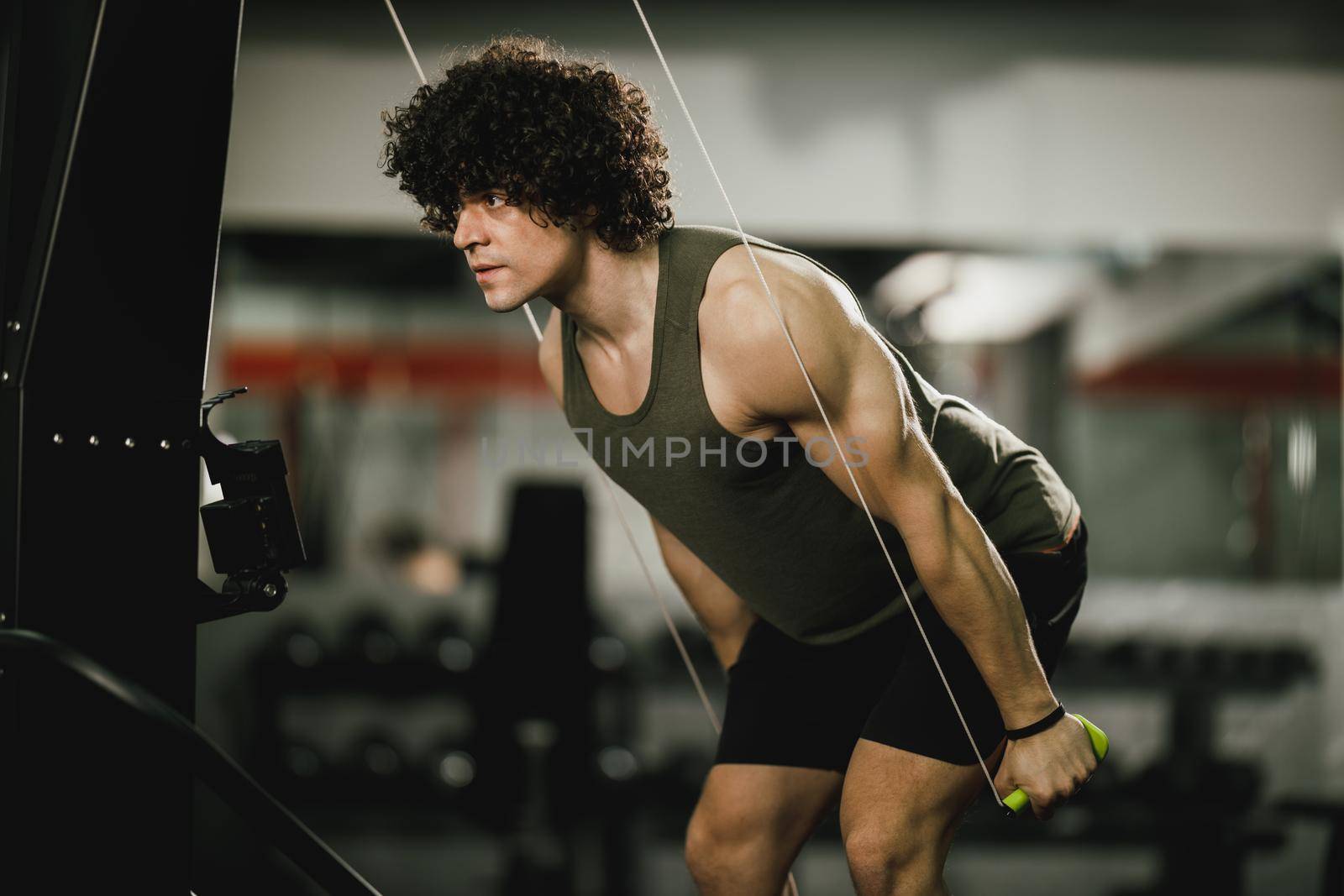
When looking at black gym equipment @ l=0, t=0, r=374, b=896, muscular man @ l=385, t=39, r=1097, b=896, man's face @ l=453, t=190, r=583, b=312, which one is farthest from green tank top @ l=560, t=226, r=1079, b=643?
black gym equipment @ l=0, t=0, r=374, b=896

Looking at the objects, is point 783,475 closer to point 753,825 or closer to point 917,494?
point 917,494

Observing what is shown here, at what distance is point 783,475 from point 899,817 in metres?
0.42

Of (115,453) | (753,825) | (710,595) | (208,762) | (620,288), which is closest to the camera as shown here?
(208,762)

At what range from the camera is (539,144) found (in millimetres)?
1238

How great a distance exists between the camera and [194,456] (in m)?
1.28

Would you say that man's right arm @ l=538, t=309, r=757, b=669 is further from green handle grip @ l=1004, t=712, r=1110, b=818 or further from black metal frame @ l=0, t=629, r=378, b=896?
black metal frame @ l=0, t=629, r=378, b=896

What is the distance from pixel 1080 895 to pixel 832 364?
2.82 meters

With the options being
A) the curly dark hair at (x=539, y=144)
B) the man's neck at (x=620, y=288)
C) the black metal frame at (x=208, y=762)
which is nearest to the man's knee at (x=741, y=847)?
the black metal frame at (x=208, y=762)

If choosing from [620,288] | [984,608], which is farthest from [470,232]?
[984,608]

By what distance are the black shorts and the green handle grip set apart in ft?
0.27

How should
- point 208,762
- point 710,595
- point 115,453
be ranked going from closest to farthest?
1. point 208,762
2. point 115,453
3. point 710,595

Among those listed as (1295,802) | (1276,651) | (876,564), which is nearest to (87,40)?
(876,564)

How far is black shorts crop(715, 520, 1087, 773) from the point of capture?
132 cm

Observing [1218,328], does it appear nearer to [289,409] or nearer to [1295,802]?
[1295,802]
